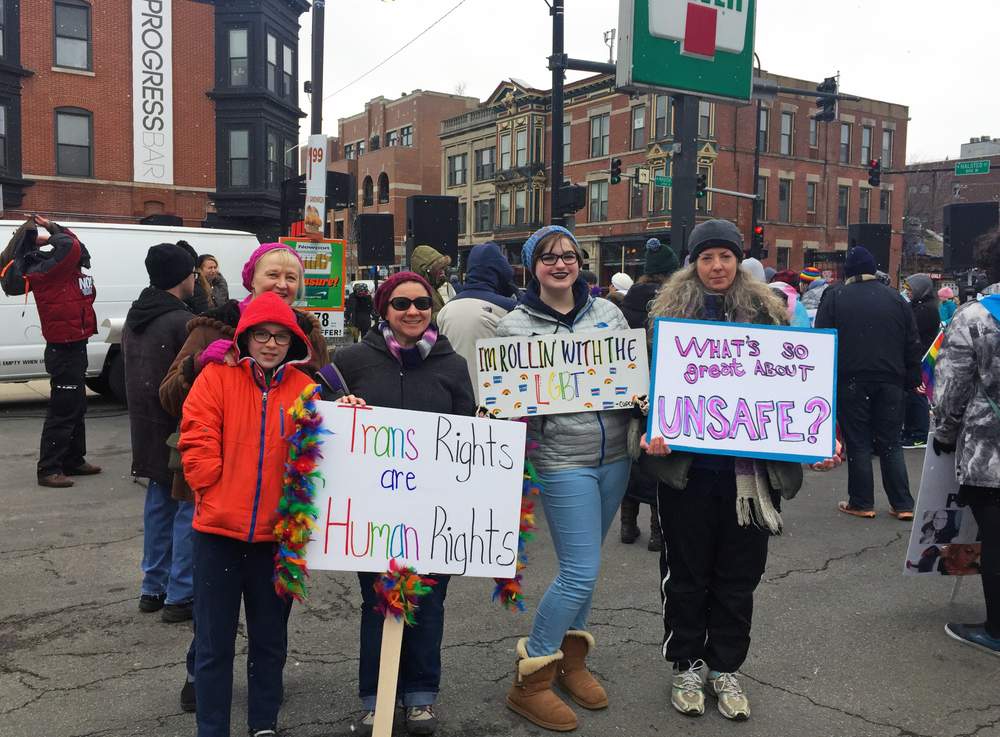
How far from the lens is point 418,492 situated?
9.73 feet

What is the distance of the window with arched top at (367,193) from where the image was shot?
58.6 meters

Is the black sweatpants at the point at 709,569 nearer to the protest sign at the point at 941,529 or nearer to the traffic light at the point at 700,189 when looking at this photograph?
the protest sign at the point at 941,529

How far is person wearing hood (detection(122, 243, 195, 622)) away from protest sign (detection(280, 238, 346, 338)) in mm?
7447

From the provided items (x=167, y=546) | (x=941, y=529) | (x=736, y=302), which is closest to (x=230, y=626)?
(x=167, y=546)

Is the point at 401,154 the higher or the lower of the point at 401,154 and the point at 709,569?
the higher

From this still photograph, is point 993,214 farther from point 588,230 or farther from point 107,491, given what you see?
point 588,230

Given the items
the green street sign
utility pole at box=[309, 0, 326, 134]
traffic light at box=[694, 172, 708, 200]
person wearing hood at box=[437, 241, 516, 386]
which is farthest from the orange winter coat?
the green street sign

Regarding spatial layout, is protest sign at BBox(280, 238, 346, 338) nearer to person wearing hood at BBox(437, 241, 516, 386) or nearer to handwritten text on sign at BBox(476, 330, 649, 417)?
person wearing hood at BBox(437, 241, 516, 386)

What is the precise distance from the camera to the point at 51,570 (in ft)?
16.3

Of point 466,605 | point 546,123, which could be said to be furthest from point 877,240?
point 546,123

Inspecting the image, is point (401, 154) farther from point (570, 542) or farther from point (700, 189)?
point (570, 542)

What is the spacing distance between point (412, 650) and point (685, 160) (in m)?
5.76

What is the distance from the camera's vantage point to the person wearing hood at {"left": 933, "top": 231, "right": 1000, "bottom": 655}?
149 inches

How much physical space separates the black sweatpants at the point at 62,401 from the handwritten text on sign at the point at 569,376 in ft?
16.2
